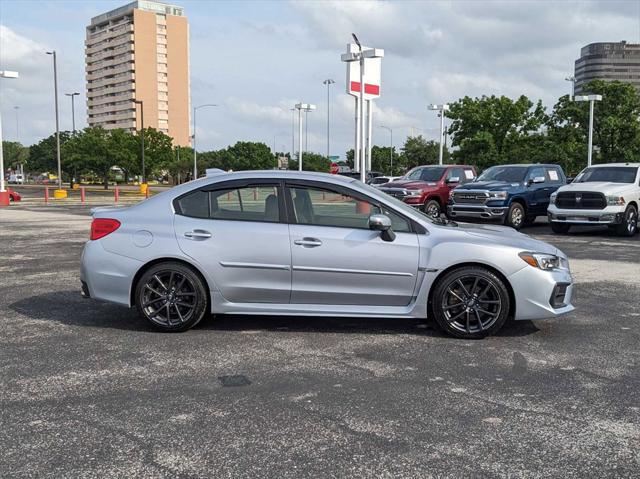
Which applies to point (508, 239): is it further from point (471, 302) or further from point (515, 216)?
point (515, 216)

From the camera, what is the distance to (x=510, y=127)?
50.8 m

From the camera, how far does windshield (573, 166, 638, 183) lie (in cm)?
1616

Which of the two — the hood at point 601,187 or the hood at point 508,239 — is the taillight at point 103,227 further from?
the hood at point 601,187

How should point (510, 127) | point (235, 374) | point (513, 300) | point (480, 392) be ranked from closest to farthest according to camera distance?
1. point (480, 392)
2. point (235, 374)
3. point (513, 300)
4. point (510, 127)

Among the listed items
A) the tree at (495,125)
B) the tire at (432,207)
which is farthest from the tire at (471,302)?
the tree at (495,125)

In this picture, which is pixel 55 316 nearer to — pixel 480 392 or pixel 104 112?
pixel 480 392

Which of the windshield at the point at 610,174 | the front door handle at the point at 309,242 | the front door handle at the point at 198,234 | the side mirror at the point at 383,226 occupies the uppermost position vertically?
the windshield at the point at 610,174

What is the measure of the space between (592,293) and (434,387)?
14.9 feet

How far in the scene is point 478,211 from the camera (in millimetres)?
17250

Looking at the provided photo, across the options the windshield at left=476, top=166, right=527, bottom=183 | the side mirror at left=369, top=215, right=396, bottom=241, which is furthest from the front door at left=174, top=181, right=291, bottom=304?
the windshield at left=476, top=166, right=527, bottom=183

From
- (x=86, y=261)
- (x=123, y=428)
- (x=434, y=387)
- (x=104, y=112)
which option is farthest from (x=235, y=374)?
(x=104, y=112)

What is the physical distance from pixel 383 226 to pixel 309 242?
2.29 ft

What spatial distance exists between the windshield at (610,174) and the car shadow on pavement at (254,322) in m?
11.2

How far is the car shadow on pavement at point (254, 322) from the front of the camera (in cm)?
626
